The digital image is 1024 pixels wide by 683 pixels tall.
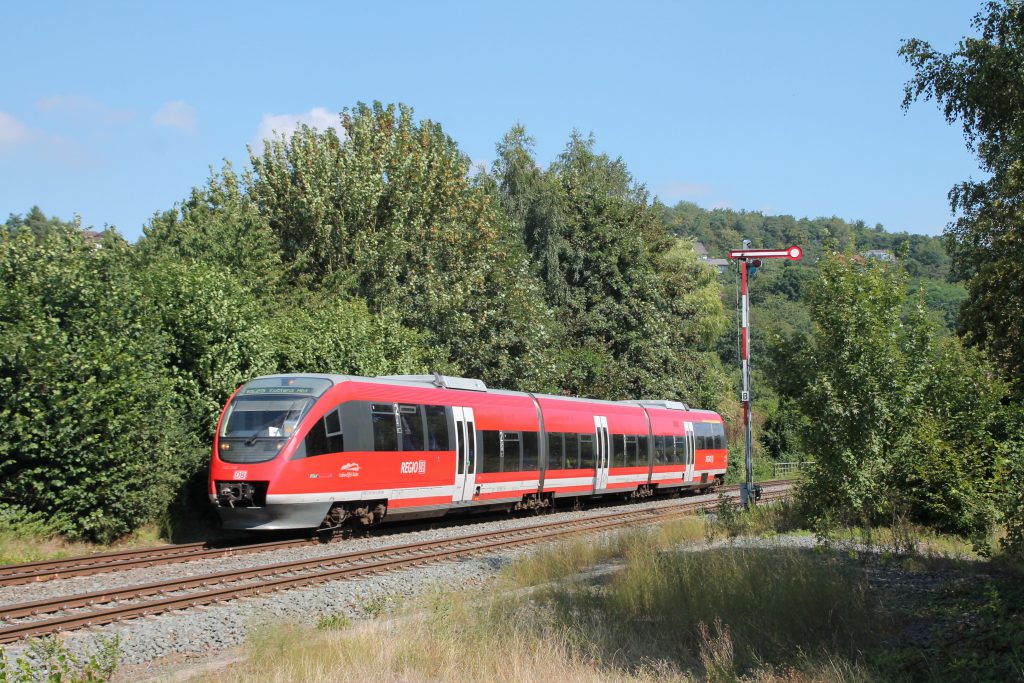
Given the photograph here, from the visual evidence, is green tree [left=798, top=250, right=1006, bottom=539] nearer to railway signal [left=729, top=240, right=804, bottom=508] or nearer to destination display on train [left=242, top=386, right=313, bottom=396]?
railway signal [left=729, top=240, right=804, bottom=508]

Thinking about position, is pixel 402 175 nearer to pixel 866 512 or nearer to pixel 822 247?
pixel 822 247

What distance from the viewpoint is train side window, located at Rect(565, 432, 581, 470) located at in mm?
25766

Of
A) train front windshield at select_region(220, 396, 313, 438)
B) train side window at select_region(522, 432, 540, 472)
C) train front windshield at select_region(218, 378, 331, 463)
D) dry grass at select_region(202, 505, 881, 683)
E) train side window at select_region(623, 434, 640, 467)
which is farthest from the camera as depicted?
train side window at select_region(623, 434, 640, 467)

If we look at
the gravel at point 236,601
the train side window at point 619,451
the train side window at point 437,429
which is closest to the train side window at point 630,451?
the train side window at point 619,451

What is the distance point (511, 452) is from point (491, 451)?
3.23 ft

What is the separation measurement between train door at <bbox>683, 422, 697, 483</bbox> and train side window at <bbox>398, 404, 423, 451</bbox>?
1665cm

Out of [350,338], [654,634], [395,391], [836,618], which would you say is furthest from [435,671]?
[350,338]

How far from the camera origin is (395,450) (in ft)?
62.2

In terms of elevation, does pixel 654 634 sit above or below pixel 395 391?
below

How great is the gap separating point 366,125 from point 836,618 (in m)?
35.3

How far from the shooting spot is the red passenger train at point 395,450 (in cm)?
1680

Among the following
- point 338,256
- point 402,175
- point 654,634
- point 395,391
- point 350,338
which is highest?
point 402,175

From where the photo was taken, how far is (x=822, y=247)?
19.3 metres

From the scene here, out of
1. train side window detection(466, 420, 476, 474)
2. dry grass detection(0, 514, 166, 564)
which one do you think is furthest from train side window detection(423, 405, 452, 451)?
dry grass detection(0, 514, 166, 564)
